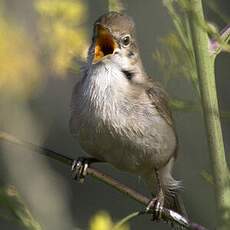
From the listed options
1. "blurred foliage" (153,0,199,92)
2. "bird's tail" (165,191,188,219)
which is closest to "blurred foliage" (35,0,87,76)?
"blurred foliage" (153,0,199,92)

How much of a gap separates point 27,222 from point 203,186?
1214 mm

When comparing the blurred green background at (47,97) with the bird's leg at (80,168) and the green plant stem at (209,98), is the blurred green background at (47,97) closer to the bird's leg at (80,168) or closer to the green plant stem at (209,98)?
the green plant stem at (209,98)

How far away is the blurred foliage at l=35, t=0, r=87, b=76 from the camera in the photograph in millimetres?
2775

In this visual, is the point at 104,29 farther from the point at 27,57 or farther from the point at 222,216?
the point at 222,216

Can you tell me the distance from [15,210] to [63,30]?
876mm

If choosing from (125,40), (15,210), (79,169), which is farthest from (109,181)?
(125,40)

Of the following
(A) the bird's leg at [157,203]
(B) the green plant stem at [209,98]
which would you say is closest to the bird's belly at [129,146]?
(A) the bird's leg at [157,203]

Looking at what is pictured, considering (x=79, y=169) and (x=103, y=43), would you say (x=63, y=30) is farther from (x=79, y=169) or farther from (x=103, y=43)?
(x=79, y=169)

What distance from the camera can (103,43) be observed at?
3.19m

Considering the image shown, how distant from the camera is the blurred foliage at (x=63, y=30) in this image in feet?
9.11

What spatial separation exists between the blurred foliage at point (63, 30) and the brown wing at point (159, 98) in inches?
23.4

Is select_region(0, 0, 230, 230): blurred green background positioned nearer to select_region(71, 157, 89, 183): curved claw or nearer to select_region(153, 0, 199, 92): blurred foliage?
select_region(153, 0, 199, 92): blurred foliage

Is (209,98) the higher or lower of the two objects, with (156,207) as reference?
higher

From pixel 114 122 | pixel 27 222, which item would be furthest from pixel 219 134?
pixel 114 122
